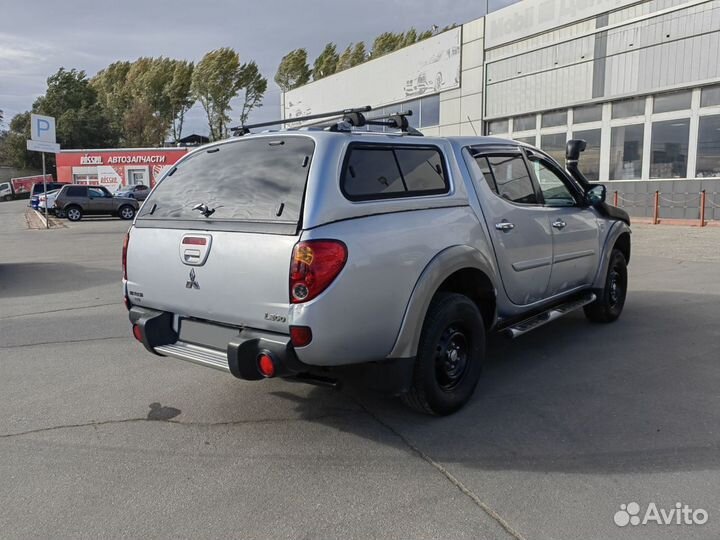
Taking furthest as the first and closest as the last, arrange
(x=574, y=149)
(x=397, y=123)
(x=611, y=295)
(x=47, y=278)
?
(x=47, y=278) < (x=611, y=295) < (x=574, y=149) < (x=397, y=123)

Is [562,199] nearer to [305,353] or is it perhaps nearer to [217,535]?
[305,353]

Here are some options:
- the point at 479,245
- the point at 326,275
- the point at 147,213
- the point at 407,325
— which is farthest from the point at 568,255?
the point at 147,213

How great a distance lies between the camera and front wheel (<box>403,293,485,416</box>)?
3.56 metres

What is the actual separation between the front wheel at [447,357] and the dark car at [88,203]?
25.8 m

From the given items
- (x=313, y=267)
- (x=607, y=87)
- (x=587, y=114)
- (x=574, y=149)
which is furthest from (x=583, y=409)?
(x=587, y=114)

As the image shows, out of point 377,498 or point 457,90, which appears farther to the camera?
point 457,90

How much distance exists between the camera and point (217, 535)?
2596mm

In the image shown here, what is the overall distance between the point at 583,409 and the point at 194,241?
2.80m

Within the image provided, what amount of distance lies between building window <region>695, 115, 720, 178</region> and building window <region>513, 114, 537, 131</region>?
22.7 ft

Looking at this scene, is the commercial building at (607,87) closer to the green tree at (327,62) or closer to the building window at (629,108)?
the building window at (629,108)

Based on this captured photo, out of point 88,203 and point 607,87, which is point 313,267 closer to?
point 607,87

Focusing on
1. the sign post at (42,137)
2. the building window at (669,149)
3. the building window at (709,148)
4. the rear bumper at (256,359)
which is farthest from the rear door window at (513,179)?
the sign post at (42,137)

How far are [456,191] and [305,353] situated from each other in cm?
167

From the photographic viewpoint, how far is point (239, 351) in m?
3.19
